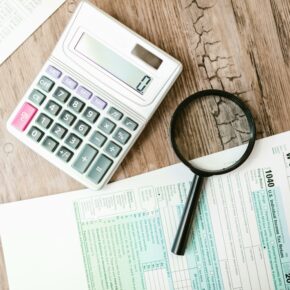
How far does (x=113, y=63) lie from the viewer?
2.18ft

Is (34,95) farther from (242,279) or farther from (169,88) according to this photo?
(242,279)

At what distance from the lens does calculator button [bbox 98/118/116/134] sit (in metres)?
0.66

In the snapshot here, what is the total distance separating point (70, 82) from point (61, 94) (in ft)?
0.07

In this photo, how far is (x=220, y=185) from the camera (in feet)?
2.27

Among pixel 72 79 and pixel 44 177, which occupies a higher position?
pixel 72 79

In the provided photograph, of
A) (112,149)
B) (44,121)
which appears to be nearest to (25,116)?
(44,121)

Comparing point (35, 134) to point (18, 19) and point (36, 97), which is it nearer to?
point (36, 97)

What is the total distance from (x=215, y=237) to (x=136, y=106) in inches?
8.5

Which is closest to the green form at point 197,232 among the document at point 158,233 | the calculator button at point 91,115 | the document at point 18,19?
the document at point 158,233

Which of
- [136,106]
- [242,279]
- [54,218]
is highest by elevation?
[136,106]

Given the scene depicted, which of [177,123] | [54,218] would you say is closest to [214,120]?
[177,123]

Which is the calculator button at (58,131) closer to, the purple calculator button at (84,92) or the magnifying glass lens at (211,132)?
the purple calculator button at (84,92)

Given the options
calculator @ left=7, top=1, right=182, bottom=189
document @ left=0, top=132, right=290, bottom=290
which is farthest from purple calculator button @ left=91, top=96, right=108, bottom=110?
document @ left=0, top=132, right=290, bottom=290

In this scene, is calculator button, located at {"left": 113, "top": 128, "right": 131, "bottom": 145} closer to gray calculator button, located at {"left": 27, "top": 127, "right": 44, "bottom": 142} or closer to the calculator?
the calculator
